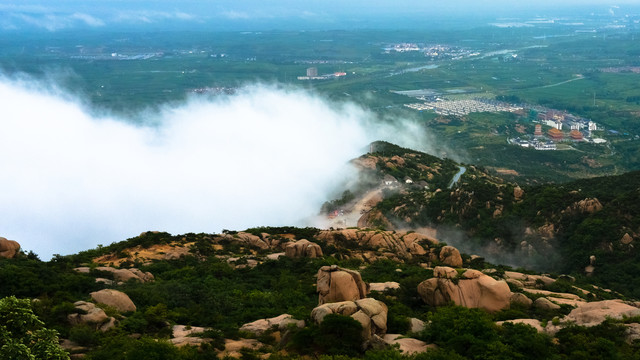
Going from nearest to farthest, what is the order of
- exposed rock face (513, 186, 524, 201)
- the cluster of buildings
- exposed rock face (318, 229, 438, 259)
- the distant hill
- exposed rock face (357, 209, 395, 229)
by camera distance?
1. exposed rock face (318, 229, 438, 259)
2. the distant hill
3. exposed rock face (513, 186, 524, 201)
4. exposed rock face (357, 209, 395, 229)
5. the cluster of buildings

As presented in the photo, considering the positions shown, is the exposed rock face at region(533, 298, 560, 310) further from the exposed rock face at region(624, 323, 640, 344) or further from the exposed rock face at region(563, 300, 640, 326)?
the exposed rock face at region(624, 323, 640, 344)

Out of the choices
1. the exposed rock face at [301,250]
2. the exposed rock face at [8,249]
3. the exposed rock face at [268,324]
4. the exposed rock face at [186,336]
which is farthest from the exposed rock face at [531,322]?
the exposed rock face at [8,249]

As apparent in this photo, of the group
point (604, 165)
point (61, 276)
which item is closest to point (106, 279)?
point (61, 276)

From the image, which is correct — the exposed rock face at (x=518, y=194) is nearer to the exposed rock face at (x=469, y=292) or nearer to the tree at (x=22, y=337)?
the exposed rock face at (x=469, y=292)

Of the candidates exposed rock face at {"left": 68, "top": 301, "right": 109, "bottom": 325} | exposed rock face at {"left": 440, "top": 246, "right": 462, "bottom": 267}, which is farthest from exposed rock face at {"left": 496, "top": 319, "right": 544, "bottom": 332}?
exposed rock face at {"left": 68, "top": 301, "right": 109, "bottom": 325}

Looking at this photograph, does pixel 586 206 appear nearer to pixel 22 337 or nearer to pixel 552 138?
pixel 22 337

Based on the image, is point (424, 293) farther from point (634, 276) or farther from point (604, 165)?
point (604, 165)
